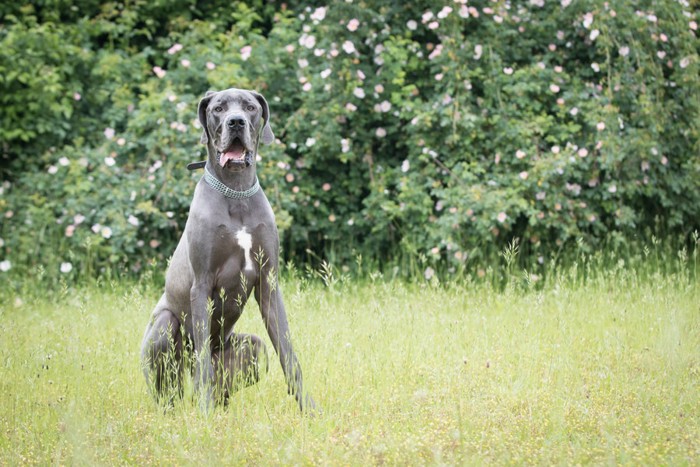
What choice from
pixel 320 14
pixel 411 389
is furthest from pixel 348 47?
pixel 411 389

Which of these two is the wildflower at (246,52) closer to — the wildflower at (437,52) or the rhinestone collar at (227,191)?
the wildflower at (437,52)

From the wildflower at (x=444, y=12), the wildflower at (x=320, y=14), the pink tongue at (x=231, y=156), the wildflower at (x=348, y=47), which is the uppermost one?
the wildflower at (x=320, y=14)

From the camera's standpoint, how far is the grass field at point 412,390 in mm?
3518

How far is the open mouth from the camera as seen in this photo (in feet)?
13.5

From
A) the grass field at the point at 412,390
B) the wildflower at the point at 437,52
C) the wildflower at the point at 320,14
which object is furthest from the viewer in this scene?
the wildflower at the point at 320,14

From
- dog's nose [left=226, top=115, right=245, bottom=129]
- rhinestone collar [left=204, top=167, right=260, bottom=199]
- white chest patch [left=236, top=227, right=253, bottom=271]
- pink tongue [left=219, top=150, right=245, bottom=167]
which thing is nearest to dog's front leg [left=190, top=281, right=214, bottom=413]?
white chest patch [left=236, top=227, right=253, bottom=271]

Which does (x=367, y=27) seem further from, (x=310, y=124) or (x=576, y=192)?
(x=576, y=192)

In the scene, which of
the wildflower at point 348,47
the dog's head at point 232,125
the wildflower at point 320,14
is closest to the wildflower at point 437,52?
the wildflower at point 348,47

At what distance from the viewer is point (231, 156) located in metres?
4.11

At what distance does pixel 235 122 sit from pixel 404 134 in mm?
3751

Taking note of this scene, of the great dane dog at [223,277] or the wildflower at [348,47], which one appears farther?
the wildflower at [348,47]

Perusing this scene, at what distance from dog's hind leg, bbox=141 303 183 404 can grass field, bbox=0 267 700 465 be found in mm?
109

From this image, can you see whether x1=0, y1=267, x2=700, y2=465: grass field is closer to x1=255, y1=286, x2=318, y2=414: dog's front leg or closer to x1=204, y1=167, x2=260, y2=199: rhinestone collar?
x1=255, y1=286, x2=318, y2=414: dog's front leg

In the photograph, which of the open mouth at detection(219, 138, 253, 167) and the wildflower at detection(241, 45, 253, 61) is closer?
the open mouth at detection(219, 138, 253, 167)
